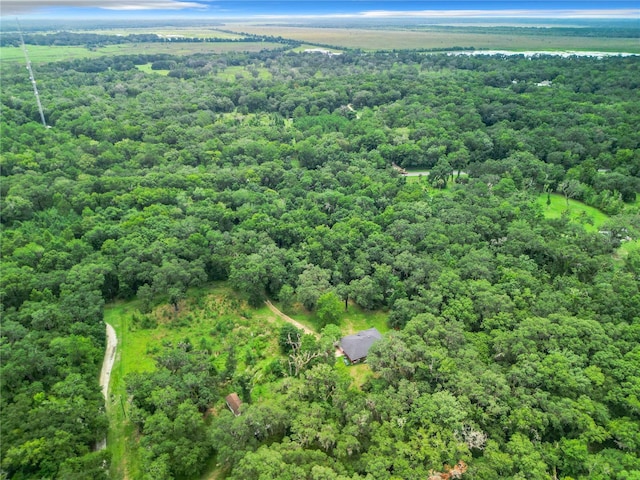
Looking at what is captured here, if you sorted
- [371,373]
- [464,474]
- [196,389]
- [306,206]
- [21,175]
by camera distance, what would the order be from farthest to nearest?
[21,175] → [306,206] → [371,373] → [196,389] → [464,474]

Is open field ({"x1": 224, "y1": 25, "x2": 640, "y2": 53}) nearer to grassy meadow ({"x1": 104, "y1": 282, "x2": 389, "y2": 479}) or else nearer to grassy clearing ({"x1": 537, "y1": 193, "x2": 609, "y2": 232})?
grassy clearing ({"x1": 537, "y1": 193, "x2": 609, "y2": 232})

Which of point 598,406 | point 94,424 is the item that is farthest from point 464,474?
point 94,424

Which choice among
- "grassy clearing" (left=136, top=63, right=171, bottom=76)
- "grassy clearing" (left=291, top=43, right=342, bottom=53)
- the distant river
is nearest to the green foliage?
"grassy clearing" (left=136, top=63, right=171, bottom=76)

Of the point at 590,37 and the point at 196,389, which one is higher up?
the point at 590,37

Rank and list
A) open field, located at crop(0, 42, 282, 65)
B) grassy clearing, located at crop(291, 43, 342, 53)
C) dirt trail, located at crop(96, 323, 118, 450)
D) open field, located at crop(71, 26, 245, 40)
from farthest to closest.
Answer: open field, located at crop(71, 26, 245, 40)
grassy clearing, located at crop(291, 43, 342, 53)
open field, located at crop(0, 42, 282, 65)
dirt trail, located at crop(96, 323, 118, 450)

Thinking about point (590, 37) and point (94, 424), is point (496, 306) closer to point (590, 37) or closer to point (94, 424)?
point (94, 424)

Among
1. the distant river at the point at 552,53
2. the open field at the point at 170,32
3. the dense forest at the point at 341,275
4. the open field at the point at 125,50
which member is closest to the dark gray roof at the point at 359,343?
the dense forest at the point at 341,275

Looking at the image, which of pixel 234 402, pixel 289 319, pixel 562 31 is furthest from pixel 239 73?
pixel 562 31
